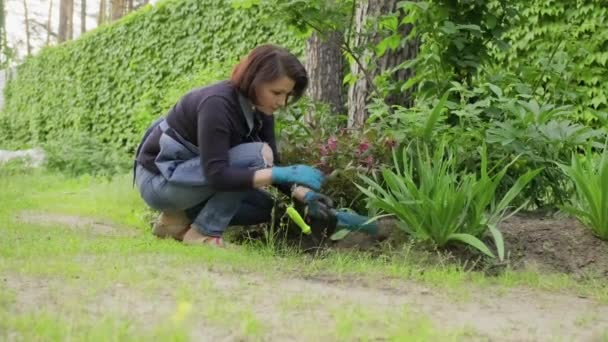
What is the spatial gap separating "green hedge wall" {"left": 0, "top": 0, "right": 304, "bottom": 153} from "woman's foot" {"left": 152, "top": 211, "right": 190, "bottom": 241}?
3.83 metres

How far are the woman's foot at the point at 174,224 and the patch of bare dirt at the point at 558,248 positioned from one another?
1.72 metres

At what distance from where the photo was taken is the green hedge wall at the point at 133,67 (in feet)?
31.2

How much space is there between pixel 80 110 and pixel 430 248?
12.3 m

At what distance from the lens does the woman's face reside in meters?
3.35

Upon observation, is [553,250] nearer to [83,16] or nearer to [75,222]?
[75,222]

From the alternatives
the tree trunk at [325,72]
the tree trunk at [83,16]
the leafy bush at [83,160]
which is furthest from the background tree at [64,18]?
the tree trunk at [325,72]

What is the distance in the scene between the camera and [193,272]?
243cm

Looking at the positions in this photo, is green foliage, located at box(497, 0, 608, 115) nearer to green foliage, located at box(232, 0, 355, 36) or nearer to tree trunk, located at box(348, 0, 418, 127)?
tree trunk, located at box(348, 0, 418, 127)

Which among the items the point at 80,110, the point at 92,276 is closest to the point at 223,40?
the point at 80,110

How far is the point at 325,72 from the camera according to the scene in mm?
6582

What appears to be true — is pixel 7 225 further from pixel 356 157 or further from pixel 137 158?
pixel 356 157

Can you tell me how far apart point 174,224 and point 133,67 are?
905 cm

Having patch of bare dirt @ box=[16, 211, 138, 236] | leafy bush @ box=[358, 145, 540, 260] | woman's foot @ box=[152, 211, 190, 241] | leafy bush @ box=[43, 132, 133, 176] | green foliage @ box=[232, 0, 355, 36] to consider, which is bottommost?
leafy bush @ box=[43, 132, 133, 176]

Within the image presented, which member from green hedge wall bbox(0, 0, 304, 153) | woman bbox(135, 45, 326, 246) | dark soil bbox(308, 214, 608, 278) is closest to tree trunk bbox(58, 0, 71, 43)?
green hedge wall bbox(0, 0, 304, 153)
